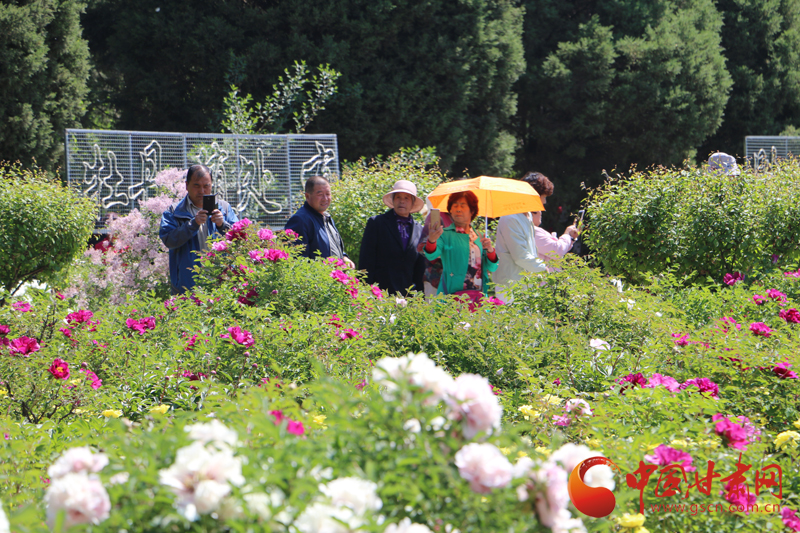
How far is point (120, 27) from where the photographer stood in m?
15.1

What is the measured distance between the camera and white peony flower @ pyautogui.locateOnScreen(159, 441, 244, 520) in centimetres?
111

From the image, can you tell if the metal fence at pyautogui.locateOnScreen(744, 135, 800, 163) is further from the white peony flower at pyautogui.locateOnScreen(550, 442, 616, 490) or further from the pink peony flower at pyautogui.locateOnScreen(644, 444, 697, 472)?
the white peony flower at pyautogui.locateOnScreen(550, 442, 616, 490)

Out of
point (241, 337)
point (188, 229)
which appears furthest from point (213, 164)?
point (241, 337)

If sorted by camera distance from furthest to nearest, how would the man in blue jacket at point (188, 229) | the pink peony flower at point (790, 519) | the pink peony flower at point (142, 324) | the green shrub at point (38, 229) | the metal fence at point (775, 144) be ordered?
the metal fence at point (775, 144) → the green shrub at point (38, 229) → the man in blue jacket at point (188, 229) → the pink peony flower at point (142, 324) → the pink peony flower at point (790, 519)

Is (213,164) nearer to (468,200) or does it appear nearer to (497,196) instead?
(497,196)

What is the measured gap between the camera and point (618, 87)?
18.3 m

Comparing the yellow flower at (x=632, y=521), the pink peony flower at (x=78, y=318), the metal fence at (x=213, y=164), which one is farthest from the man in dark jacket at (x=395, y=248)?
the metal fence at (x=213, y=164)

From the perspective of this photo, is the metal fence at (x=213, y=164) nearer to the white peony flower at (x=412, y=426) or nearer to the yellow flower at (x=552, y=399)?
the yellow flower at (x=552, y=399)

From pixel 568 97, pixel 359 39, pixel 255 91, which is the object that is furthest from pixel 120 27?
pixel 568 97

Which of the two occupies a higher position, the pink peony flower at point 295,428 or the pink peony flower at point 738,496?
the pink peony flower at point 295,428

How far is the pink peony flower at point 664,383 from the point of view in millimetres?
2555

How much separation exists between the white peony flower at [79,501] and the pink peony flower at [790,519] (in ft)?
5.44

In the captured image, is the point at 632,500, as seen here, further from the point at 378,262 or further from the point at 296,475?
the point at 378,262

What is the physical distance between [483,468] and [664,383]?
1640 millimetres
